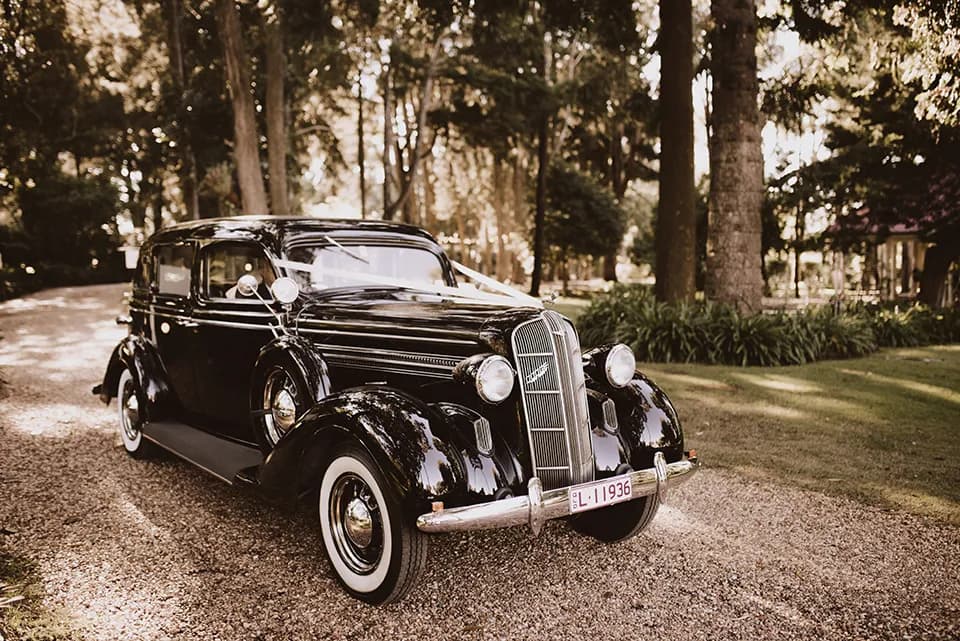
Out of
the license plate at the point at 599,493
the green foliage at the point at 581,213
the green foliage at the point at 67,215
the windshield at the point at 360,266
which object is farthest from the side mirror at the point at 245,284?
the green foliage at the point at 67,215

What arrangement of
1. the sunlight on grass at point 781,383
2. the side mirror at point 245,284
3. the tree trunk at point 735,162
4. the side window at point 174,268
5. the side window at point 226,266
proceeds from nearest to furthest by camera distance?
the side mirror at point 245,284, the side window at point 226,266, the side window at point 174,268, the sunlight on grass at point 781,383, the tree trunk at point 735,162

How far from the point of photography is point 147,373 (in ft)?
18.6

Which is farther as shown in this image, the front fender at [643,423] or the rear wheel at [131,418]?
the rear wheel at [131,418]

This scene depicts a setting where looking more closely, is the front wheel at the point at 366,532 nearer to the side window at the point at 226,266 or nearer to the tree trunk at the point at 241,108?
the side window at the point at 226,266

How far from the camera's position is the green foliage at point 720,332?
10578 mm

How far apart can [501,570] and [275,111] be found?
14194 mm

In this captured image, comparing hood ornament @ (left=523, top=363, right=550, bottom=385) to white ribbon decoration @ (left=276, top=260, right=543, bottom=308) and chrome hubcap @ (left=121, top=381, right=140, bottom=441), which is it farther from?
chrome hubcap @ (left=121, top=381, right=140, bottom=441)

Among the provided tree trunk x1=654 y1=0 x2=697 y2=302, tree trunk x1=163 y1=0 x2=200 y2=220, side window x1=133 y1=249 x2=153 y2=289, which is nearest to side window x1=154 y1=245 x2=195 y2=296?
side window x1=133 y1=249 x2=153 y2=289

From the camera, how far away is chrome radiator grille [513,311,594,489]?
11.7 feet

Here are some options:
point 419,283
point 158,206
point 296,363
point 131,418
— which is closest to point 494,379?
point 296,363

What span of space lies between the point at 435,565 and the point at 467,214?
3583 cm

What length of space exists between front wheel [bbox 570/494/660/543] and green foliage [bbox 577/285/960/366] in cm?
654

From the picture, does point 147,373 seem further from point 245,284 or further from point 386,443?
point 386,443

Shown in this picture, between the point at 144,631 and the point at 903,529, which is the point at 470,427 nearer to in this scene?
the point at 144,631
